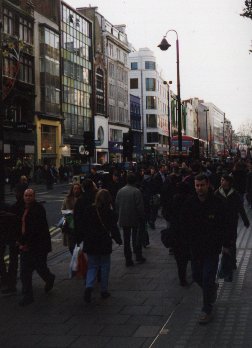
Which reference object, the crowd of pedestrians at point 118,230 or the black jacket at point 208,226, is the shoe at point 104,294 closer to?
the crowd of pedestrians at point 118,230

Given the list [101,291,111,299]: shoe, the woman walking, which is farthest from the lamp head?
[101,291,111,299]: shoe

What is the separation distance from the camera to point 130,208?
10438 millimetres

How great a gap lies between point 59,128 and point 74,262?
4584 cm

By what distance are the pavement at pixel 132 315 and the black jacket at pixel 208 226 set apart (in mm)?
851

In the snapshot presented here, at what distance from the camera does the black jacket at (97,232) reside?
7.87m

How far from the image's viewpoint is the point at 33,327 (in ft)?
21.4

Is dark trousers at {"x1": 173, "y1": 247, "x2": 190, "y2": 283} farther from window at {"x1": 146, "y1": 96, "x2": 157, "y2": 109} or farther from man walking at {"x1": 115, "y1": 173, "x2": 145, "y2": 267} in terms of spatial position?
window at {"x1": 146, "y1": 96, "x2": 157, "y2": 109}

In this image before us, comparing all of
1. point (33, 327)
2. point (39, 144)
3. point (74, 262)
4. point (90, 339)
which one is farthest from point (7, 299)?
point (39, 144)

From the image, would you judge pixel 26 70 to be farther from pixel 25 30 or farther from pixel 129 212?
pixel 129 212

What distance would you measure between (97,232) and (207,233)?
1871 mm

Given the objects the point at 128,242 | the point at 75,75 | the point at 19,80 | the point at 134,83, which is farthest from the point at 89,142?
the point at 134,83

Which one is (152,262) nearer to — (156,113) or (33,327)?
(33,327)

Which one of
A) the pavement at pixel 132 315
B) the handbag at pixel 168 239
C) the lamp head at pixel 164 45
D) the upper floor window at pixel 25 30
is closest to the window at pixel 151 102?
the upper floor window at pixel 25 30

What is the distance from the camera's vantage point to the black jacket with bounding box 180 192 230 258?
6.61 meters
